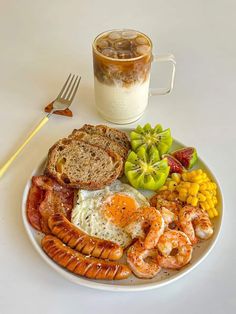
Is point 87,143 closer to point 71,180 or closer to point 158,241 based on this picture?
point 71,180

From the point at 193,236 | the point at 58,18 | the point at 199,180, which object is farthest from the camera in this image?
the point at 58,18

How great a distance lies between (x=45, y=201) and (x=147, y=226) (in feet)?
1.72

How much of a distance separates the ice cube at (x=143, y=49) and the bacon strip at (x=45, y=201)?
89 cm

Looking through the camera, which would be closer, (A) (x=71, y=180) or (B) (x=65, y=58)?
(A) (x=71, y=180)

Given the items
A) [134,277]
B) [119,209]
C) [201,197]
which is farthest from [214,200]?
[134,277]

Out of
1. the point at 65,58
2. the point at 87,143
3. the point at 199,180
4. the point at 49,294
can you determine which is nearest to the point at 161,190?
the point at 199,180

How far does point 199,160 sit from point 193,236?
0.53 m

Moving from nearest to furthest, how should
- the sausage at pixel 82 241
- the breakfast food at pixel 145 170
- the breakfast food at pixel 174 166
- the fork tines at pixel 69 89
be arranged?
the sausage at pixel 82 241, the breakfast food at pixel 145 170, the breakfast food at pixel 174 166, the fork tines at pixel 69 89

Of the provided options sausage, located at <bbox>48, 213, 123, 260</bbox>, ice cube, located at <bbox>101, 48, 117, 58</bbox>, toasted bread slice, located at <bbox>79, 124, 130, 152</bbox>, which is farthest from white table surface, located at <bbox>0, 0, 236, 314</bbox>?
ice cube, located at <bbox>101, 48, 117, 58</bbox>

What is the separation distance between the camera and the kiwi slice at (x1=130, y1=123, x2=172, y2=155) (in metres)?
2.31

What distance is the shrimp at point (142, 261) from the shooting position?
175 centimetres

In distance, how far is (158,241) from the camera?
1.80m

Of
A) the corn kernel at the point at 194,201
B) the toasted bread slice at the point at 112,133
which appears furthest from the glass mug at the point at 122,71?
the corn kernel at the point at 194,201

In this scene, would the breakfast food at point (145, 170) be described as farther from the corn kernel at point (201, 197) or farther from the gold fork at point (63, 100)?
the gold fork at point (63, 100)
